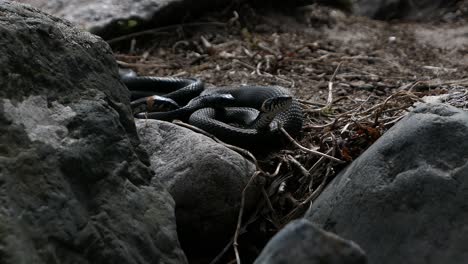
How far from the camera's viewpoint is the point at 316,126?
209 inches

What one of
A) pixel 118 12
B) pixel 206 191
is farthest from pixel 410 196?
pixel 118 12

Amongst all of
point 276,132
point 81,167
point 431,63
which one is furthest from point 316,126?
point 431,63

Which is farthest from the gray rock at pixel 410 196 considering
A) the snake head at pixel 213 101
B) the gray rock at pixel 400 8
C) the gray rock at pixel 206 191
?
the gray rock at pixel 400 8

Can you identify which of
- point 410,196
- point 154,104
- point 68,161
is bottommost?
point 154,104

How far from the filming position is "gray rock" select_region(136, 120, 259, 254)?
429 centimetres

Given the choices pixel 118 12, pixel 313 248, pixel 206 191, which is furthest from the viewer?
pixel 118 12

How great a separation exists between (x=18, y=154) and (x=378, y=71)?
4826 mm

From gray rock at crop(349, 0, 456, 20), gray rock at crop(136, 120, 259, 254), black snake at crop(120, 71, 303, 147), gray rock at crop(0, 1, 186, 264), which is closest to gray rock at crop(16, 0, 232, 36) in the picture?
black snake at crop(120, 71, 303, 147)

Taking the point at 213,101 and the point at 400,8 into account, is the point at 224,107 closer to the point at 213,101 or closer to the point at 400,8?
the point at 213,101

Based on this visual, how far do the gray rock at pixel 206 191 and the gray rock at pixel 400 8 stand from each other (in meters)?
6.50

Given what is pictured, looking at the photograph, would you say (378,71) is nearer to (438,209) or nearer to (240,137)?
(240,137)

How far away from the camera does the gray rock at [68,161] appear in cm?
308

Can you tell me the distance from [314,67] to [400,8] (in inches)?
145

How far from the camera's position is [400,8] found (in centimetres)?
1068
